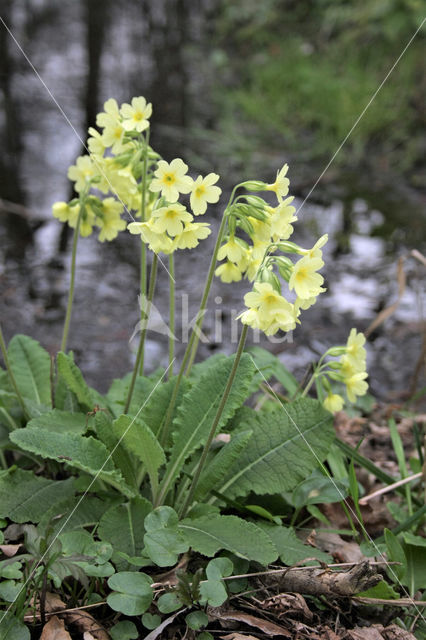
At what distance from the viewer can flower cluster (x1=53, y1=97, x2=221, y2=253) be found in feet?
5.83

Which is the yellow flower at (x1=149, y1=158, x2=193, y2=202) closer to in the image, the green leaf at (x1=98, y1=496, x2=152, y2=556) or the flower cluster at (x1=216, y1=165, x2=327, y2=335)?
the flower cluster at (x1=216, y1=165, x2=327, y2=335)

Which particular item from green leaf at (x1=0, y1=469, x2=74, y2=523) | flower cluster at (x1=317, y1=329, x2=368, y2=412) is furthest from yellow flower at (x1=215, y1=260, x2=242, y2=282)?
green leaf at (x1=0, y1=469, x2=74, y2=523)

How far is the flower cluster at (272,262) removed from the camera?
1612 mm

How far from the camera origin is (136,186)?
2.17 metres

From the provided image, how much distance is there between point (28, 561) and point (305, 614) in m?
0.75

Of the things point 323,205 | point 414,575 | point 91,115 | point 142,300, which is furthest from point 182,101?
point 414,575

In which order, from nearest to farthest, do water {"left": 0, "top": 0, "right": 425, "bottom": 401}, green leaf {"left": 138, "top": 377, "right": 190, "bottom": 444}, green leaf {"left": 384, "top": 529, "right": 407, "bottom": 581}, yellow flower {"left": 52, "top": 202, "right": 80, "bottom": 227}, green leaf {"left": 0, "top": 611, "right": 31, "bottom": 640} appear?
green leaf {"left": 0, "top": 611, "right": 31, "bottom": 640}, green leaf {"left": 384, "top": 529, "right": 407, "bottom": 581}, green leaf {"left": 138, "top": 377, "right": 190, "bottom": 444}, yellow flower {"left": 52, "top": 202, "right": 80, "bottom": 227}, water {"left": 0, "top": 0, "right": 425, "bottom": 401}

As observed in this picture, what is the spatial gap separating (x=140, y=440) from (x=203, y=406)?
0.99ft

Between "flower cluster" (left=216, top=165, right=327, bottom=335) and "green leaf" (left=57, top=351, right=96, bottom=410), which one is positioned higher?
"flower cluster" (left=216, top=165, right=327, bottom=335)

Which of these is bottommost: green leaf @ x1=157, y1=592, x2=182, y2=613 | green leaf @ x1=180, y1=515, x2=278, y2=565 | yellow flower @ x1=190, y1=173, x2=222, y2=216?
green leaf @ x1=157, y1=592, x2=182, y2=613

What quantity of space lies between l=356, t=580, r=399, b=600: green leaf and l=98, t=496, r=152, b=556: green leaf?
65 centimetres

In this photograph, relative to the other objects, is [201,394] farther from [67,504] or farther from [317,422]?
[67,504]

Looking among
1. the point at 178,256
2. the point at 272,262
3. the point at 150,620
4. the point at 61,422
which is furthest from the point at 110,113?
the point at 178,256

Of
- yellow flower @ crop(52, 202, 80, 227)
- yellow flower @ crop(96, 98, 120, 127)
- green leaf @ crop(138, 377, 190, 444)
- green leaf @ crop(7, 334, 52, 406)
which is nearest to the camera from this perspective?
yellow flower @ crop(96, 98, 120, 127)
